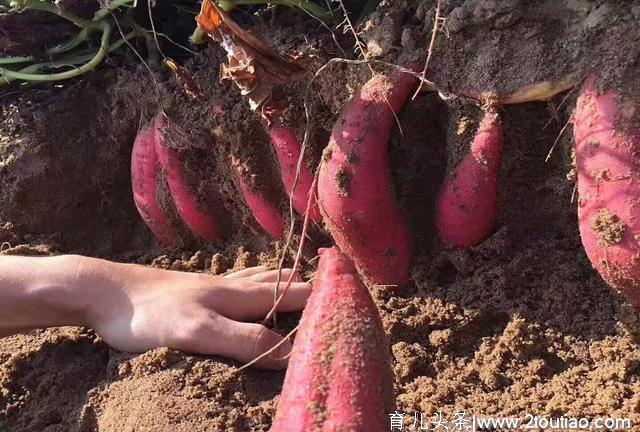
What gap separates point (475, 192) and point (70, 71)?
1.00 meters

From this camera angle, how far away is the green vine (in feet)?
4.81

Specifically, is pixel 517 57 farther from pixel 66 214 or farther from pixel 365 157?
pixel 66 214

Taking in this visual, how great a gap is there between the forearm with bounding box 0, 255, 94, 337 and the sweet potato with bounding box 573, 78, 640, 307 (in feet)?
3.01

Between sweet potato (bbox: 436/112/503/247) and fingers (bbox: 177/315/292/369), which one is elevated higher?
sweet potato (bbox: 436/112/503/247)

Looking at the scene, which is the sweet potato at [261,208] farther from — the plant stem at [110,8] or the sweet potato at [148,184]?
the plant stem at [110,8]

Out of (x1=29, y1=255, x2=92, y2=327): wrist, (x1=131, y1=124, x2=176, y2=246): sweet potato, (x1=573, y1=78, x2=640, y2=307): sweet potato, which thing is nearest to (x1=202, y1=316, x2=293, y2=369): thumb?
(x1=29, y1=255, x2=92, y2=327): wrist

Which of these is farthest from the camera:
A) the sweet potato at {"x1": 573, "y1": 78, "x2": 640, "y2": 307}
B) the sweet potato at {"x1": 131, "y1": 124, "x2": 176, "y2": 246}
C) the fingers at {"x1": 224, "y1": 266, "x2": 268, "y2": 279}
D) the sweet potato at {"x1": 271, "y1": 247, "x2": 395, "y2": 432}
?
the sweet potato at {"x1": 131, "y1": 124, "x2": 176, "y2": 246}

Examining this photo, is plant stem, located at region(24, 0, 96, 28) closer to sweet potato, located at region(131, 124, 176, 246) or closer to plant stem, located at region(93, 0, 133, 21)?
plant stem, located at region(93, 0, 133, 21)

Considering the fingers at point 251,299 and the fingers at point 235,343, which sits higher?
the fingers at point 251,299

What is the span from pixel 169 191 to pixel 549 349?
2.99 ft

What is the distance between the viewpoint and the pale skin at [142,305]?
4.03 feet

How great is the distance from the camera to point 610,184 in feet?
3.13

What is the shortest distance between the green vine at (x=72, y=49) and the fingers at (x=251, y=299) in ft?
2.03

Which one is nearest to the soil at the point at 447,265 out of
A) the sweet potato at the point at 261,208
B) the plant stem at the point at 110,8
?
the sweet potato at the point at 261,208
